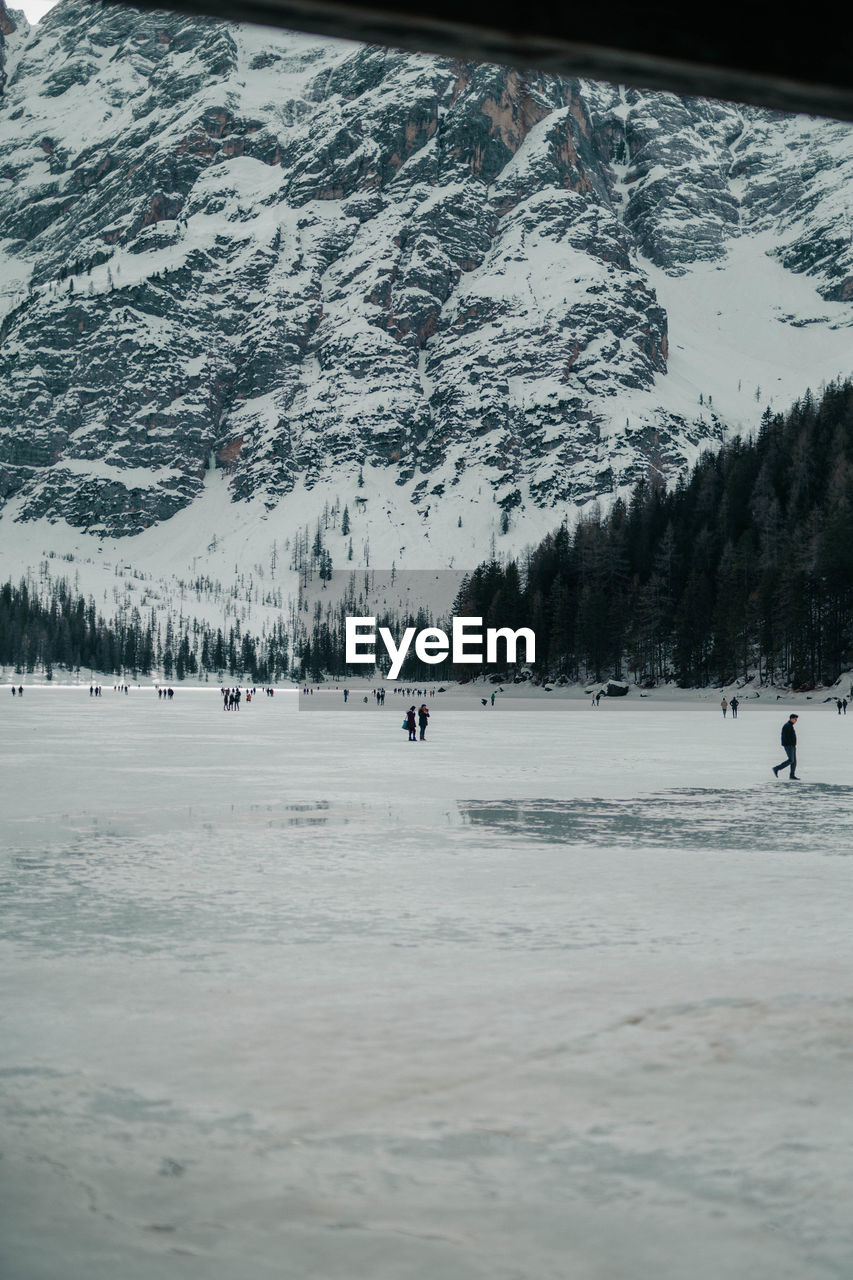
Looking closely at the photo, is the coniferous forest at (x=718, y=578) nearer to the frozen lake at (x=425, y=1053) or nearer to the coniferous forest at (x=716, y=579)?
the coniferous forest at (x=716, y=579)

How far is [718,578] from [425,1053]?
9561 cm

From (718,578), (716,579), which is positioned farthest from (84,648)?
(718,578)

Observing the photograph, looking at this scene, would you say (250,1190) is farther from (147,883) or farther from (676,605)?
(676,605)

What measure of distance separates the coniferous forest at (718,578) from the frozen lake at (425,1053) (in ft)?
226

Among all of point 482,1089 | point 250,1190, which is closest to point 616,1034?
point 482,1089

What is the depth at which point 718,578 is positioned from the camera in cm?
9838

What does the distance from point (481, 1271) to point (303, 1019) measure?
3056mm

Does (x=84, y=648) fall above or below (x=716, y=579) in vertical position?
below

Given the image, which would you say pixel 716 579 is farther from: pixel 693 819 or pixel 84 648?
pixel 84 648

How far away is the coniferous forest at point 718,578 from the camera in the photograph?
8025cm

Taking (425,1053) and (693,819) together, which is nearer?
(425,1053)

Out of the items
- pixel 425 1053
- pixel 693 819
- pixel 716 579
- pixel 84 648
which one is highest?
pixel 716 579

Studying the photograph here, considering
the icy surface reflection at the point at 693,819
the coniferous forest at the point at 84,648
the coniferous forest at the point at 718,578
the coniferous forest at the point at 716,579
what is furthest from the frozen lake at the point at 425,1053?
the coniferous forest at the point at 84,648

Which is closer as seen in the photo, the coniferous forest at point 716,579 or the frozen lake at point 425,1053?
the frozen lake at point 425,1053
